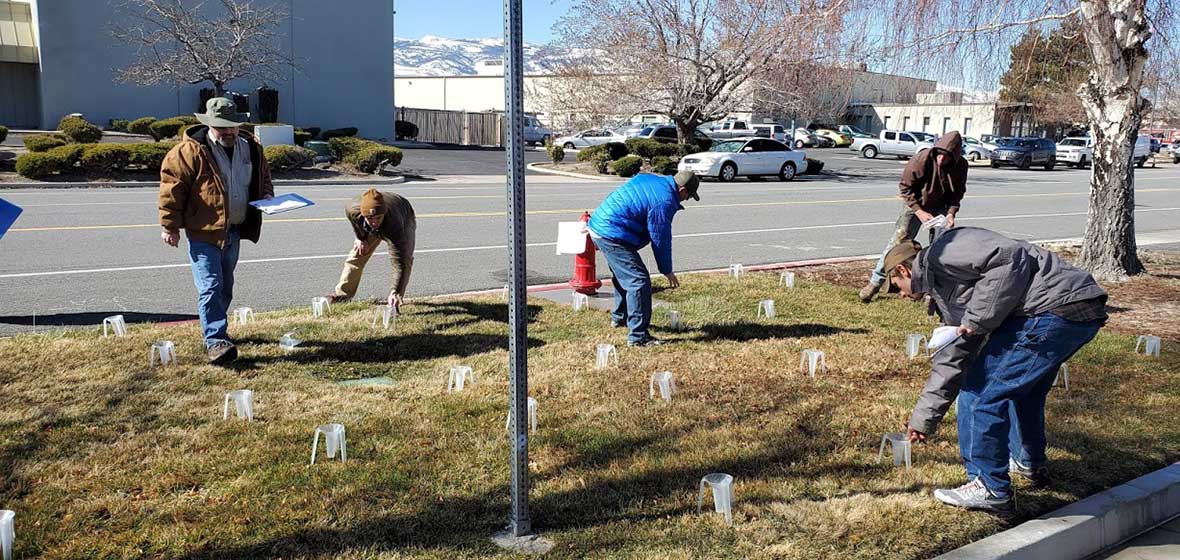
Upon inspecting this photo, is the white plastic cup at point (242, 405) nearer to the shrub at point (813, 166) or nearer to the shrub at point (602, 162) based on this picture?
the shrub at point (602, 162)

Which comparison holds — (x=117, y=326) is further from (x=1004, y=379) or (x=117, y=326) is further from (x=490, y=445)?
(x=1004, y=379)

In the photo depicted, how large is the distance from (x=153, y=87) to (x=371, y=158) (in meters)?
16.0

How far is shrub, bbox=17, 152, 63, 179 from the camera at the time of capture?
19200mm

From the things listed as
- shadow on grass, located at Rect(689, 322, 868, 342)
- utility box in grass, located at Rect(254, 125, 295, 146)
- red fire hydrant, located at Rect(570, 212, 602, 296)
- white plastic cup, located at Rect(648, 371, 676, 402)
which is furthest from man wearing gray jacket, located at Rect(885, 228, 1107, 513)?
utility box in grass, located at Rect(254, 125, 295, 146)

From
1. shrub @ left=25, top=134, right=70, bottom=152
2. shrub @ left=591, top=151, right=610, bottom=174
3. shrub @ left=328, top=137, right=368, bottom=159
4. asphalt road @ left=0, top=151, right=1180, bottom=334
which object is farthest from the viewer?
shrub @ left=591, top=151, right=610, bottom=174

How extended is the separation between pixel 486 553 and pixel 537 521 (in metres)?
0.34

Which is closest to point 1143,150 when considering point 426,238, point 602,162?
point 602,162

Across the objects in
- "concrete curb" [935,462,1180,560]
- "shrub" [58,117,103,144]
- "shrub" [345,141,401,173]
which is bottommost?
"concrete curb" [935,462,1180,560]

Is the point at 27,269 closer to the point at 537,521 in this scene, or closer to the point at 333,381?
the point at 333,381

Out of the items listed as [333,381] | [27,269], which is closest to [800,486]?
[333,381]

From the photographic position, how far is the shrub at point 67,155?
19688 mm

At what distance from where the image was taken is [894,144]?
1759 inches

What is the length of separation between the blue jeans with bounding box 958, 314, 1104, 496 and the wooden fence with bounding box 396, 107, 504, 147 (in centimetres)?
4042

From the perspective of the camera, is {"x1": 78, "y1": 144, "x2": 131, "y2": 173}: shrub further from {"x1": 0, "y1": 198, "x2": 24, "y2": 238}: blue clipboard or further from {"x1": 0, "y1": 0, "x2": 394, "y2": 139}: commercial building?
{"x1": 0, "y1": 198, "x2": 24, "y2": 238}: blue clipboard
